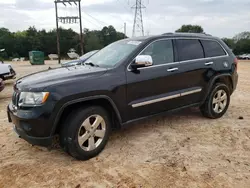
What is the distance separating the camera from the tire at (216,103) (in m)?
4.67

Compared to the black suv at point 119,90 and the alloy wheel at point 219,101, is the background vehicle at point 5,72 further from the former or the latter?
the alloy wheel at point 219,101

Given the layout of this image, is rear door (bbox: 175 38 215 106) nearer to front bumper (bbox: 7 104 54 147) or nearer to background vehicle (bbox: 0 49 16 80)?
front bumper (bbox: 7 104 54 147)

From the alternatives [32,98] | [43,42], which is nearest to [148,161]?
[32,98]

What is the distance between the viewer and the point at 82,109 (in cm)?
313

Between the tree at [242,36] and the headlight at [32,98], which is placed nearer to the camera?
the headlight at [32,98]

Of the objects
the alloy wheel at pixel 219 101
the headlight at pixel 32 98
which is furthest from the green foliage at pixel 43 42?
the headlight at pixel 32 98

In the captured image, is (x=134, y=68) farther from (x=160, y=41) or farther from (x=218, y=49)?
(x=218, y=49)

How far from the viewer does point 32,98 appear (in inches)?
114

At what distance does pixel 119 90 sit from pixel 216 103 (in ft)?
7.96

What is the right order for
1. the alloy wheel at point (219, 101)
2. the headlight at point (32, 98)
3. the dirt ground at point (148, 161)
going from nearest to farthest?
the dirt ground at point (148, 161) < the headlight at point (32, 98) < the alloy wheel at point (219, 101)

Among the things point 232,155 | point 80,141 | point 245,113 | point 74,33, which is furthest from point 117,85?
point 74,33

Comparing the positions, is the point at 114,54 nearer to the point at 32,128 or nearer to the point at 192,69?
the point at 192,69

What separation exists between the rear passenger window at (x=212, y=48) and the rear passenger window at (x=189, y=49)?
0.46ft

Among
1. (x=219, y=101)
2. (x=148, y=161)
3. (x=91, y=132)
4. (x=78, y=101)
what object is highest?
(x=78, y=101)
